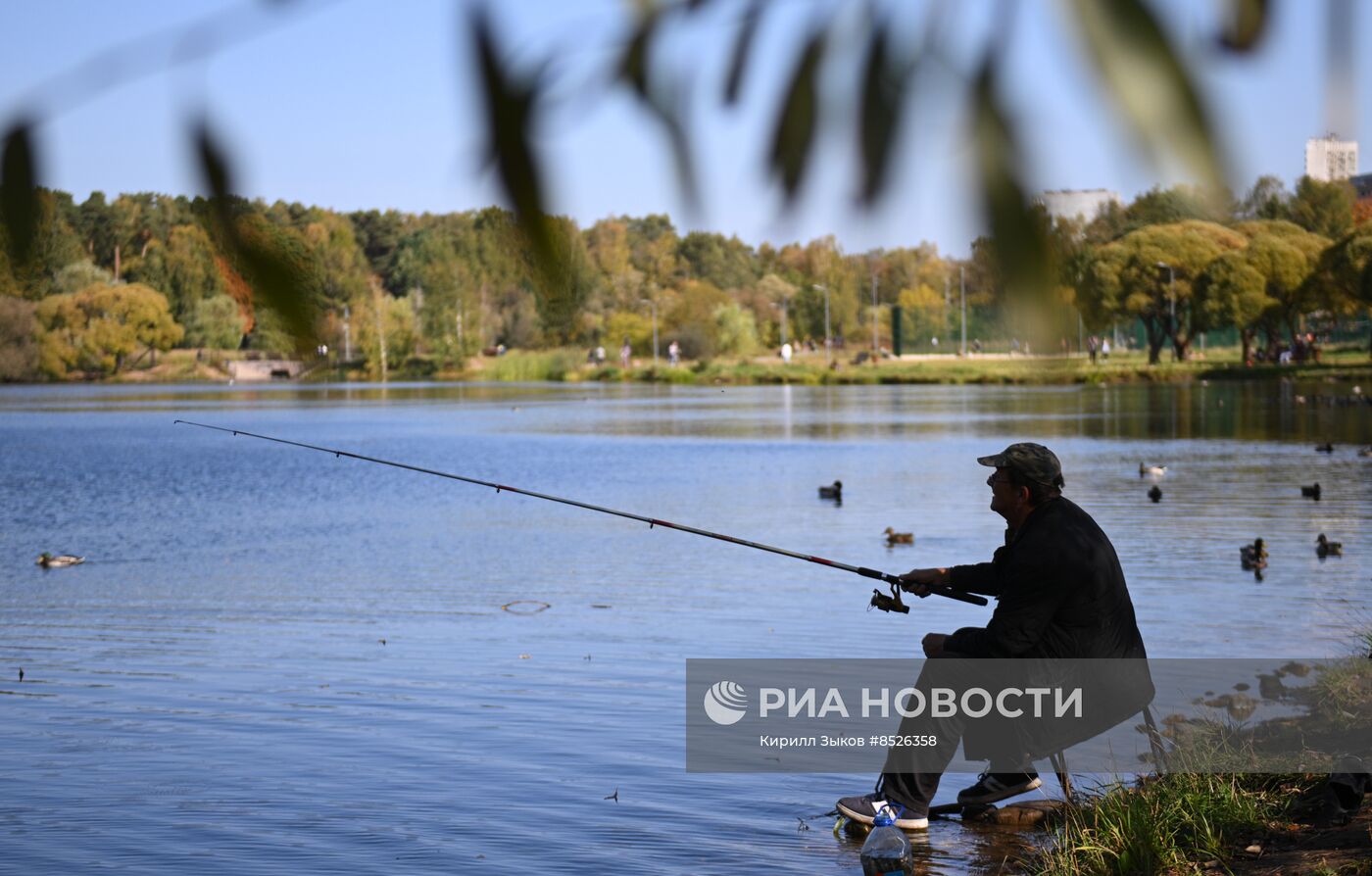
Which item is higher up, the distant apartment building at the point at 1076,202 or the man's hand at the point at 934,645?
the distant apartment building at the point at 1076,202

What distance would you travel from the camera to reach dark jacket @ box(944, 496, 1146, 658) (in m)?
6.43

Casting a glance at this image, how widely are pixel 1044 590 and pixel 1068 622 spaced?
0.66 ft

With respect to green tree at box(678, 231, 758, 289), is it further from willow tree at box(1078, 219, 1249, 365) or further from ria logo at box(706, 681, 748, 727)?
ria logo at box(706, 681, 748, 727)

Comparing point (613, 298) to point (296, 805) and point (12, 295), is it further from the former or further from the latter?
point (296, 805)

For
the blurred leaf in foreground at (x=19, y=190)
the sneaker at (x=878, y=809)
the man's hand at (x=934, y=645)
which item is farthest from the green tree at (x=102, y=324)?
the sneaker at (x=878, y=809)

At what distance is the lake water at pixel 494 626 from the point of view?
8.31 metres

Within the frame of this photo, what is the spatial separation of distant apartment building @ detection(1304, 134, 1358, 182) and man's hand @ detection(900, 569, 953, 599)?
5761 millimetres

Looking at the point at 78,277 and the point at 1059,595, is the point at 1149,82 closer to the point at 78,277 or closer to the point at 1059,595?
the point at 78,277

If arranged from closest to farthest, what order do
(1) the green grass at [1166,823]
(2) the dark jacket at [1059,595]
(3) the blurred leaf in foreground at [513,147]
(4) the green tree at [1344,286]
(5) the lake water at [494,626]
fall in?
(3) the blurred leaf in foreground at [513,147] → (1) the green grass at [1166,823] → (2) the dark jacket at [1059,595] → (5) the lake water at [494,626] → (4) the green tree at [1344,286]

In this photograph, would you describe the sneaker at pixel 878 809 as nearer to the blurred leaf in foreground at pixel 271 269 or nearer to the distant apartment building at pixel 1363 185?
the distant apartment building at pixel 1363 185

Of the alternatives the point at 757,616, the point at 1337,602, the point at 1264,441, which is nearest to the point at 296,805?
the point at 757,616

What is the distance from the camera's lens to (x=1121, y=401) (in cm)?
6988

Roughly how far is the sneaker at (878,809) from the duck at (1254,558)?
11.7 meters

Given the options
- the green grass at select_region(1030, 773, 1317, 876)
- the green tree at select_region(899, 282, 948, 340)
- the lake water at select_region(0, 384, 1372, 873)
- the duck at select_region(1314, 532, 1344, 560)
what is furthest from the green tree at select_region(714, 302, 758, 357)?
the duck at select_region(1314, 532, 1344, 560)
